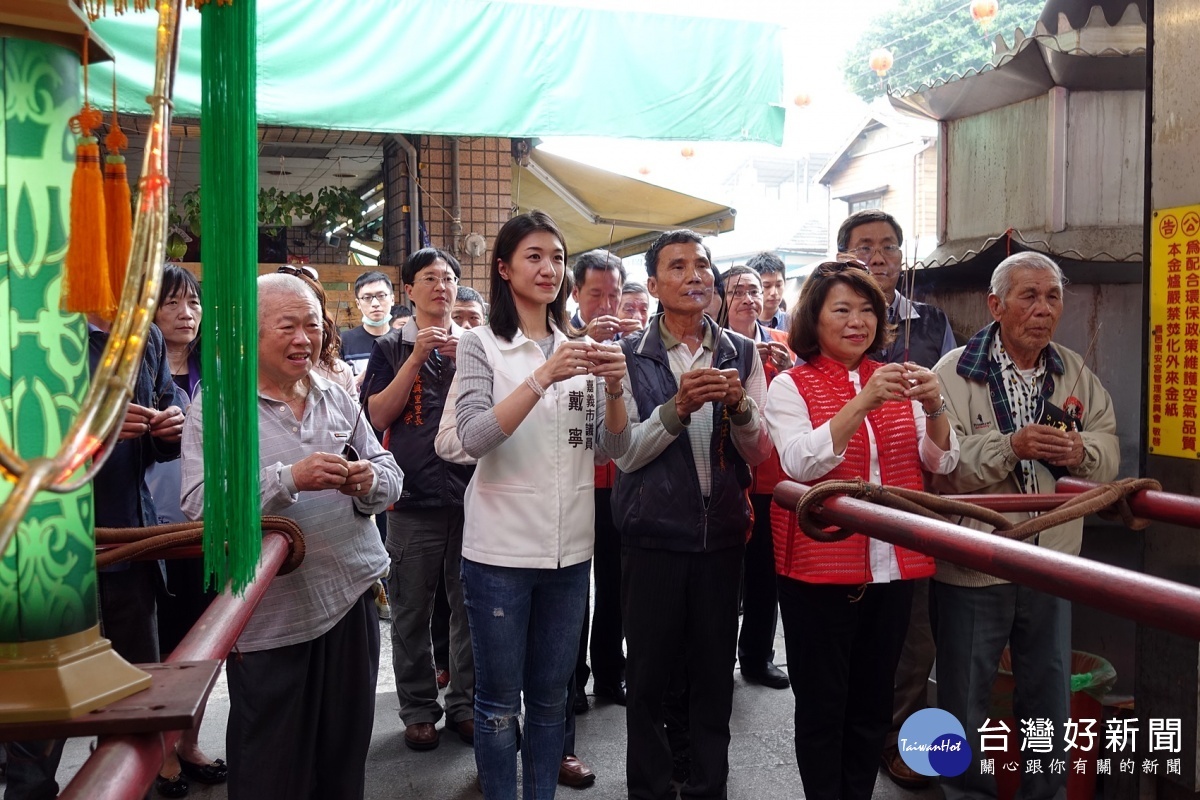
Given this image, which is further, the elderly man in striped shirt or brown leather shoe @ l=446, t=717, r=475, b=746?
brown leather shoe @ l=446, t=717, r=475, b=746

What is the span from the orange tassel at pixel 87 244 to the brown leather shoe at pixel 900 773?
323 centimetres

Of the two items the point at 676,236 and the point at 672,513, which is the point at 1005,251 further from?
the point at 672,513

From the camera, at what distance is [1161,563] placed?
115 inches

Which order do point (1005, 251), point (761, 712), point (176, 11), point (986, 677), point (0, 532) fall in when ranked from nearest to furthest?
point (0, 532) → point (176, 11) → point (986, 677) → point (1005, 251) → point (761, 712)

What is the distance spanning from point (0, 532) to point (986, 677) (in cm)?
301

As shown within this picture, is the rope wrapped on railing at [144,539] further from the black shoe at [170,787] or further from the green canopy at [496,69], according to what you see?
the black shoe at [170,787]

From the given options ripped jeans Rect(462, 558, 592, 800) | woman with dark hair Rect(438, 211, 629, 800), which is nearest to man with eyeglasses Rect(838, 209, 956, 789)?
woman with dark hair Rect(438, 211, 629, 800)

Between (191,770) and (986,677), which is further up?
(986,677)

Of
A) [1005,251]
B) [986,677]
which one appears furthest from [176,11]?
[1005,251]

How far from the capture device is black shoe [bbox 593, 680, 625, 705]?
414 centimetres

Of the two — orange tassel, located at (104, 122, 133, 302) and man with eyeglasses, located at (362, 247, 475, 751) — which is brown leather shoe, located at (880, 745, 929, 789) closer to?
man with eyeglasses, located at (362, 247, 475, 751)

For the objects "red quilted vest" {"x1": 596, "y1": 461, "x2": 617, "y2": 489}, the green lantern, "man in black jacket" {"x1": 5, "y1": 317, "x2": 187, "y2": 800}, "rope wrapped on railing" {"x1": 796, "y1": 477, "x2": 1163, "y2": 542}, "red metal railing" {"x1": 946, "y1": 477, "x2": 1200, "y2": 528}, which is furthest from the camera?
"red quilted vest" {"x1": 596, "y1": 461, "x2": 617, "y2": 489}

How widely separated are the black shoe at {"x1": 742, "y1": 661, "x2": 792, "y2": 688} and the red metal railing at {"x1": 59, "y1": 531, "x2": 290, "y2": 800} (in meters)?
3.42

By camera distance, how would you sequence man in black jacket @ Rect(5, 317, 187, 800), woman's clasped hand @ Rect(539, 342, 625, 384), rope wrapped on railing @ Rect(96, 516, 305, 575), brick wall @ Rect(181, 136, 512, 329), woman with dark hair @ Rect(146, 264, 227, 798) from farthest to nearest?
brick wall @ Rect(181, 136, 512, 329) → woman with dark hair @ Rect(146, 264, 227, 798) → man in black jacket @ Rect(5, 317, 187, 800) → woman's clasped hand @ Rect(539, 342, 625, 384) → rope wrapped on railing @ Rect(96, 516, 305, 575)
